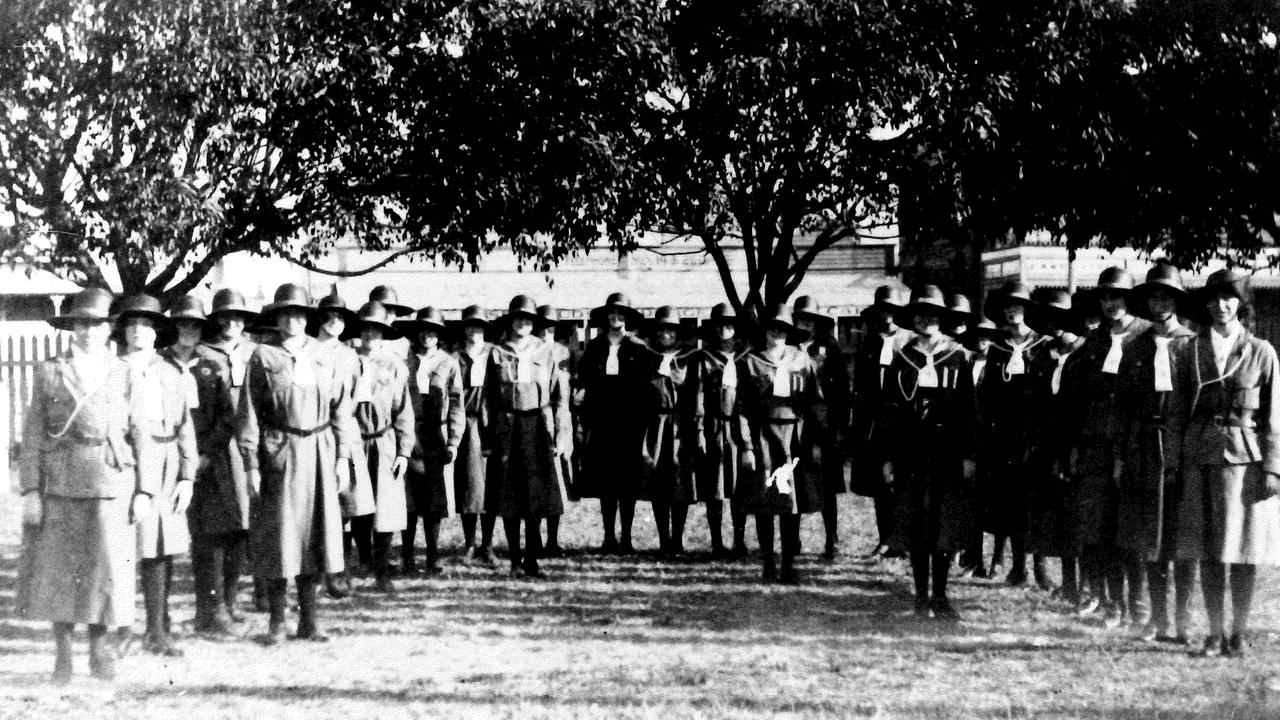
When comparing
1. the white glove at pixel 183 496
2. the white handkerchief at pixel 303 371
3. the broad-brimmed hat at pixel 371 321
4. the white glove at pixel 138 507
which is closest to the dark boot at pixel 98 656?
the white glove at pixel 138 507

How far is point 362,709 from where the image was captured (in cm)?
654

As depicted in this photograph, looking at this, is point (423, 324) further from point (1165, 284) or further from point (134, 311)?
point (1165, 284)

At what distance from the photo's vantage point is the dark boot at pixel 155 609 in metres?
7.86

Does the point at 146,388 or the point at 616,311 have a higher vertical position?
the point at 616,311

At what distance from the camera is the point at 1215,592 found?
25.4 ft

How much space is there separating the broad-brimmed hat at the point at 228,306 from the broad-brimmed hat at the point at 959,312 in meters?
4.81

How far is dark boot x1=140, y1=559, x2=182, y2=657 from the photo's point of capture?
786cm

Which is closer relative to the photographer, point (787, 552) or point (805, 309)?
point (787, 552)

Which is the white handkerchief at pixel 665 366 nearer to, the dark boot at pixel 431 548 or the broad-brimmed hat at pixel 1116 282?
the dark boot at pixel 431 548

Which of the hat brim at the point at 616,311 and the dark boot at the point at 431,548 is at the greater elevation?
the hat brim at the point at 616,311

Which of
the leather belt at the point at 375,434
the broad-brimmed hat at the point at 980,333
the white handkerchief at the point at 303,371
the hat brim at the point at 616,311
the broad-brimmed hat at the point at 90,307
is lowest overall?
the leather belt at the point at 375,434

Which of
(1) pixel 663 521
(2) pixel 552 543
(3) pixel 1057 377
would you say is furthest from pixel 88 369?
(3) pixel 1057 377

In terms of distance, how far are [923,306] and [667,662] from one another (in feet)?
10.4

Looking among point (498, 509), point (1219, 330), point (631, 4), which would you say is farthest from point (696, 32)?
point (1219, 330)
